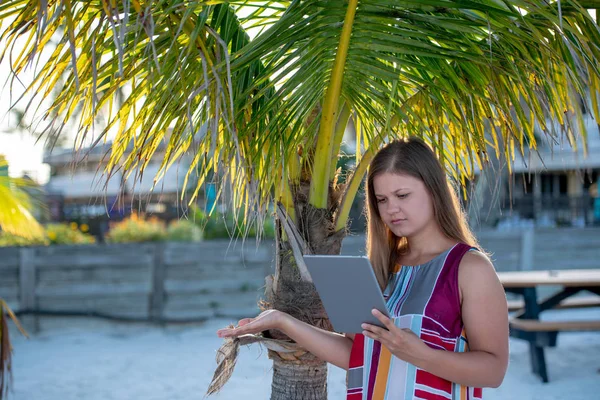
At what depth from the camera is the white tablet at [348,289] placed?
1502 mm

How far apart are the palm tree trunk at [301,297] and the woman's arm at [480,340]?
2.42 feet

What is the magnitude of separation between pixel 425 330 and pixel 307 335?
42 centimetres

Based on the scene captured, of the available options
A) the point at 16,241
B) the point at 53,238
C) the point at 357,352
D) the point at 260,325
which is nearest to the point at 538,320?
the point at 357,352

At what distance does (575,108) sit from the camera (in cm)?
205

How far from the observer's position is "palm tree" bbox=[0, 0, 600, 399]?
180cm

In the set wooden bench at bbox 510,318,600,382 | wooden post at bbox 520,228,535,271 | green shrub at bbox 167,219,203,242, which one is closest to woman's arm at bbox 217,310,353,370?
Answer: wooden bench at bbox 510,318,600,382

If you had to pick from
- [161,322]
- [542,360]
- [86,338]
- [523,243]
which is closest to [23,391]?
[86,338]

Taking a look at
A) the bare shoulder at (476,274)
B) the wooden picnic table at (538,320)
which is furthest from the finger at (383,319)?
the wooden picnic table at (538,320)

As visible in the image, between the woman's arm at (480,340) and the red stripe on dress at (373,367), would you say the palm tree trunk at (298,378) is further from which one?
the woman's arm at (480,340)

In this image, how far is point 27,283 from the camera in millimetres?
6559

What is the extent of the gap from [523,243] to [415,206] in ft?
22.2

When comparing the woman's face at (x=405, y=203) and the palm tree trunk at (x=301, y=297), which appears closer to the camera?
the woman's face at (x=405, y=203)

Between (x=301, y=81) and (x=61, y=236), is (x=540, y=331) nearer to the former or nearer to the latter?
(x=301, y=81)

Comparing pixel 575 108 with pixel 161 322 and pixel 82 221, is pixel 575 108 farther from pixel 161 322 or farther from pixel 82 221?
pixel 82 221
